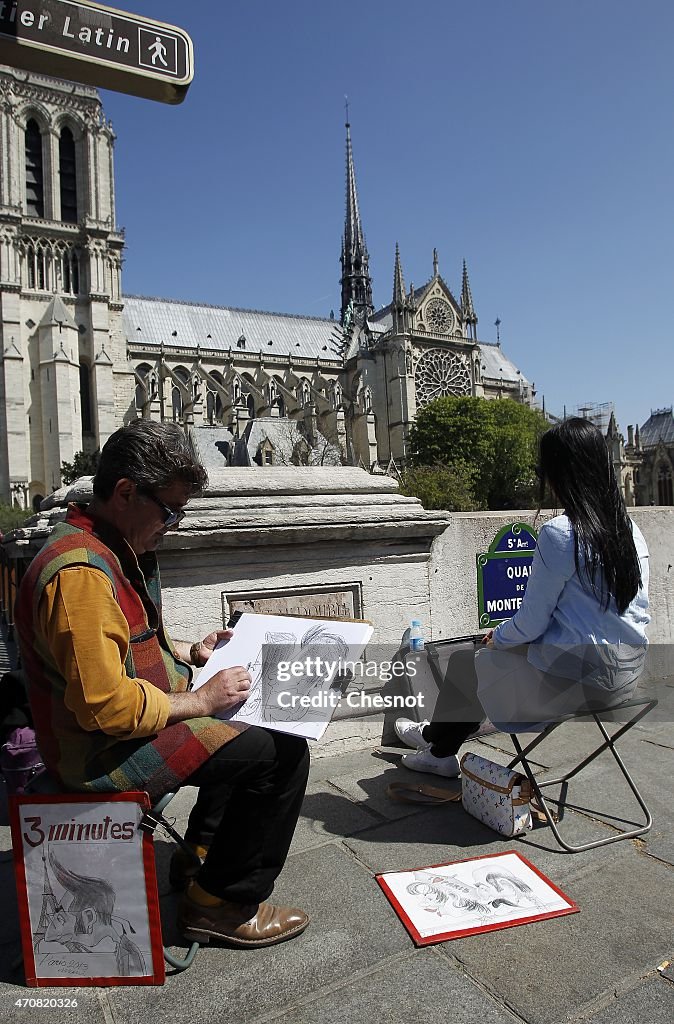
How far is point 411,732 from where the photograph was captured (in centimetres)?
355

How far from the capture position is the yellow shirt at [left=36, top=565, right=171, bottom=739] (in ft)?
5.45

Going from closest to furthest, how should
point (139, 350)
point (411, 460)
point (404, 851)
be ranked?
point (404, 851)
point (411, 460)
point (139, 350)

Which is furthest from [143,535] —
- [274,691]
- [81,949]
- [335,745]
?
[335,745]

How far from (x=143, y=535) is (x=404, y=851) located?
1594 mm

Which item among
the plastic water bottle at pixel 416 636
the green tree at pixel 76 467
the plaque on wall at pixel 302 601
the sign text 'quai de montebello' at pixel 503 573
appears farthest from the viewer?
the green tree at pixel 76 467

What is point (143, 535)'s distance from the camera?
2.04m

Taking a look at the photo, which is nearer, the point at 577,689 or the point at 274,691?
the point at 274,691

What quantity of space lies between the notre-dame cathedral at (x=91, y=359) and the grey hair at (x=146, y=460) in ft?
94.2

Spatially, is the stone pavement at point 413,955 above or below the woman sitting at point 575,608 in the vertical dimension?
below

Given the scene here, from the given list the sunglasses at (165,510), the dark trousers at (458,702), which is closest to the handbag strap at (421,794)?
the dark trousers at (458,702)

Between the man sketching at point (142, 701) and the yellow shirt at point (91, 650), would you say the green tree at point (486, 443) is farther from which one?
the yellow shirt at point (91, 650)

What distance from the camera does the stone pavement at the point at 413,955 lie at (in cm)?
170

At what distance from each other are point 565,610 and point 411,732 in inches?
54.5

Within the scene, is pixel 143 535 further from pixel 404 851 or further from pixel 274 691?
pixel 404 851
